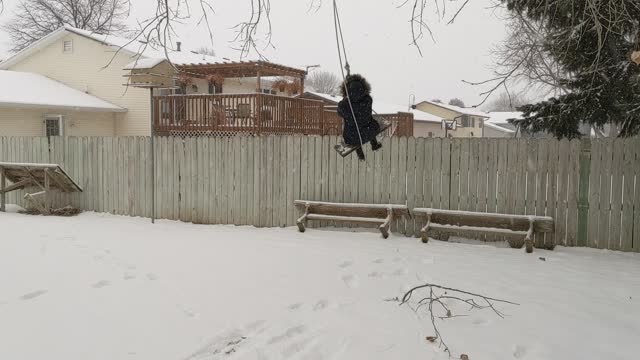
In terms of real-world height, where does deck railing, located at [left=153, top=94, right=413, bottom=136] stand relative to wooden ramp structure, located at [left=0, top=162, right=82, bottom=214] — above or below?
above

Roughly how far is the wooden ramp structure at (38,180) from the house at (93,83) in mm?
5262

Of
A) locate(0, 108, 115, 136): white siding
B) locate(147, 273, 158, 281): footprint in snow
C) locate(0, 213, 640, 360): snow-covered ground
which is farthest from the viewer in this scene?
locate(0, 108, 115, 136): white siding

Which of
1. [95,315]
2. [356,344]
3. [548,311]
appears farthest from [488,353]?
[95,315]

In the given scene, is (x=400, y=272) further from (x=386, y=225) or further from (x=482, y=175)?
(x=482, y=175)

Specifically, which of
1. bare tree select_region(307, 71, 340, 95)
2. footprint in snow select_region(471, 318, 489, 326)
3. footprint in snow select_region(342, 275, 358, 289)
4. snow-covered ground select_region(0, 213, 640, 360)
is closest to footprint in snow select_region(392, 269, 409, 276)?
snow-covered ground select_region(0, 213, 640, 360)

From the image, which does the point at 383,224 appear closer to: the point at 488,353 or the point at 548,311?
the point at 548,311

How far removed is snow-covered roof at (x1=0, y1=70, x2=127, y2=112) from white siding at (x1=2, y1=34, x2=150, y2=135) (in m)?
0.36

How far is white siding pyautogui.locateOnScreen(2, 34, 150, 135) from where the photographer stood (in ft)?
63.4

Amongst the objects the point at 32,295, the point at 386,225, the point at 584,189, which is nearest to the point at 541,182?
the point at 584,189

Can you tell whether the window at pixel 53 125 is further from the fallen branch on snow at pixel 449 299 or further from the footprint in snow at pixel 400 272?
the fallen branch on snow at pixel 449 299

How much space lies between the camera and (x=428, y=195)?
8508 millimetres

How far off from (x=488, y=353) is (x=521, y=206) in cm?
461

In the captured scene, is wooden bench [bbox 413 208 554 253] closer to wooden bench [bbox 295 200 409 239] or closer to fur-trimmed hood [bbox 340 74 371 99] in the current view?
wooden bench [bbox 295 200 409 239]

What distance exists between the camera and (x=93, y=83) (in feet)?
65.7
